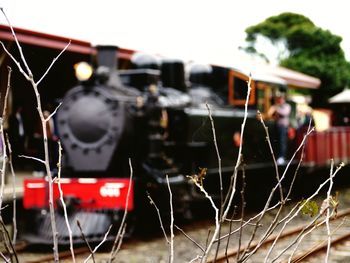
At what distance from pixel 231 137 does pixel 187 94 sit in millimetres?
1115

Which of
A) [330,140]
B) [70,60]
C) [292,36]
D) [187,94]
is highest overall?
[292,36]

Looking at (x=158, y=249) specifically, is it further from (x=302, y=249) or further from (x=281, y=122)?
(x=281, y=122)

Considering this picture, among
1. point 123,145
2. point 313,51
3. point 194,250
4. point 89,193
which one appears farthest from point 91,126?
point 313,51

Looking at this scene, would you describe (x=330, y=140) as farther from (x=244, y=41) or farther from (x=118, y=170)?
(x=244, y=41)

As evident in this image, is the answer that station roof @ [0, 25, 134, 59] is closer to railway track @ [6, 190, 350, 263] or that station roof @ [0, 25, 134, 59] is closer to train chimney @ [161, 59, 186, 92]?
train chimney @ [161, 59, 186, 92]

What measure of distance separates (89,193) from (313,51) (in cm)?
3452

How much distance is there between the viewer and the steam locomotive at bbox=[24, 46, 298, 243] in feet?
26.5

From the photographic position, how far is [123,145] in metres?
8.53

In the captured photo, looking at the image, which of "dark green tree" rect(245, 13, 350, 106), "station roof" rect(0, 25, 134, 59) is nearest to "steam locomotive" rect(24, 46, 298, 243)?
"station roof" rect(0, 25, 134, 59)

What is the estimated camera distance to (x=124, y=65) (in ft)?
53.4

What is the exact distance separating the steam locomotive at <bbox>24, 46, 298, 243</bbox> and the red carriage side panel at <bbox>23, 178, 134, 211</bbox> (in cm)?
1

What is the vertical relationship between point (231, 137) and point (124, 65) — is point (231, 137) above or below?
below

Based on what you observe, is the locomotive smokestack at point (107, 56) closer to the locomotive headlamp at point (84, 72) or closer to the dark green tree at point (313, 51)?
the locomotive headlamp at point (84, 72)

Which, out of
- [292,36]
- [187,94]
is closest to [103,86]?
[187,94]
